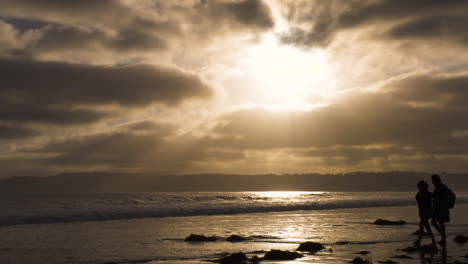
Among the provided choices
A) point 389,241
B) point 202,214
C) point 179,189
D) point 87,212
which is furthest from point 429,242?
point 179,189

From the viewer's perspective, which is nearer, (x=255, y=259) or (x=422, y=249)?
(x=255, y=259)

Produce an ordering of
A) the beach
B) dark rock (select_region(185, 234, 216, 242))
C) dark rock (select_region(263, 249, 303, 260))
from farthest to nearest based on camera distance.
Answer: dark rock (select_region(185, 234, 216, 242)) < the beach < dark rock (select_region(263, 249, 303, 260))

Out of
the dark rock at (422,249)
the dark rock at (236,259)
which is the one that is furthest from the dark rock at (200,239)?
the dark rock at (422,249)

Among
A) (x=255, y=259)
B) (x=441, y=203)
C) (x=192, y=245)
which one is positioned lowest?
(x=192, y=245)

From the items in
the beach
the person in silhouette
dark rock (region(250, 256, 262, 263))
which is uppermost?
the person in silhouette

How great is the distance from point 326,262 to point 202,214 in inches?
982

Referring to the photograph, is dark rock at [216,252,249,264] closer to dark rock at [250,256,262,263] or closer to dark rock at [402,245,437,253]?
dark rock at [250,256,262,263]

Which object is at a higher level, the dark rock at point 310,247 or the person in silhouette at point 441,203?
the person in silhouette at point 441,203

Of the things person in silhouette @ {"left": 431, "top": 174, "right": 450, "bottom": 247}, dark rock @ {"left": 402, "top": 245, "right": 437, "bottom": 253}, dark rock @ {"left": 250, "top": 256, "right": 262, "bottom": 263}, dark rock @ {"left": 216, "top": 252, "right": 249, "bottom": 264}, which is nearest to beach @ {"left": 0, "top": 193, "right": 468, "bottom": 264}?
dark rock @ {"left": 402, "top": 245, "right": 437, "bottom": 253}

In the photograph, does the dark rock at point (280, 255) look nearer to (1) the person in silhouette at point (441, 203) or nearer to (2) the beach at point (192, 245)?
(2) the beach at point (192, 245)

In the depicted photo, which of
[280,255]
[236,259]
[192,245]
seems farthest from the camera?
[192,245]

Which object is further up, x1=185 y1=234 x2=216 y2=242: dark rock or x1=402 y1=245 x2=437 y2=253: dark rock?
x1=402 y1=245 x2=437 y2=253: dark rock

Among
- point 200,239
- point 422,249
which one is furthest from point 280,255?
point 200,239

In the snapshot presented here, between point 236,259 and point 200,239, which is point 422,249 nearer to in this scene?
point 236,259
